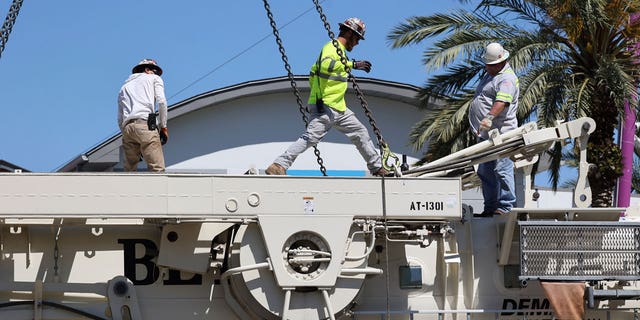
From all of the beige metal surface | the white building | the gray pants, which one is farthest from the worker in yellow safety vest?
the white building

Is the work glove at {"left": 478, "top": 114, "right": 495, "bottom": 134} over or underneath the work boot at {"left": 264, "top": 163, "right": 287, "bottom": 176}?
over

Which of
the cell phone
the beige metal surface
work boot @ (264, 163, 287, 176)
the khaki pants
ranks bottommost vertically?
the beige metal surface

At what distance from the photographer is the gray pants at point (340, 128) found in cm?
1134

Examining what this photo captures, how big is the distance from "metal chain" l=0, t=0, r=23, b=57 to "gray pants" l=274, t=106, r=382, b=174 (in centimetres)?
273

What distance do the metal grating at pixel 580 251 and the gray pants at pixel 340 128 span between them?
176cm

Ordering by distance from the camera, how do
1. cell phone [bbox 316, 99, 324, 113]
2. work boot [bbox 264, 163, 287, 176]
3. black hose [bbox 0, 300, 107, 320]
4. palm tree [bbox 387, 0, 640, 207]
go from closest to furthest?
black hose [bbox 0, 300, 107, 320], work boot [bbox 264, 163, 287, 176], cell phone [bbox 316, 99, 324, 113], palm tree [bbox 387, 0, 640, 207]

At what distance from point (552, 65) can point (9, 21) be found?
10724mm

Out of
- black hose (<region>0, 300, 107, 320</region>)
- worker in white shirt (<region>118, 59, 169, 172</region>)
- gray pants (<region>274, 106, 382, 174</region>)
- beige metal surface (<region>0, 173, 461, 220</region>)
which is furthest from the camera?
gray pants (<region>274, 106, 382, 174</region>)

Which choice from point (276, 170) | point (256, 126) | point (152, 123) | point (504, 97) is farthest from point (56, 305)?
point (256, 126)

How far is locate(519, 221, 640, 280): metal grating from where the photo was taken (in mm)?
10430

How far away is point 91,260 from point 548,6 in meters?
11.2

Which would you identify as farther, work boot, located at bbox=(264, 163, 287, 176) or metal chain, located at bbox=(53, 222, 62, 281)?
work boot, located at bbox=(264, 163, 287, 176)

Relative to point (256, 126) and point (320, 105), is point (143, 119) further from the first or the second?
point (256, 126)

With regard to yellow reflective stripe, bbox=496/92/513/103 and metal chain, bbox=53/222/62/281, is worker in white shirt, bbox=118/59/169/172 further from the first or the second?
yellow reflective stripe, bbox=496/92/513/103
